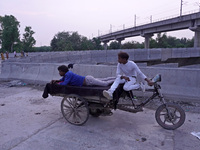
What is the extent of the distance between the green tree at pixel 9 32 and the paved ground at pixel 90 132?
5563 centimetres

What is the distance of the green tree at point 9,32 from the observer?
53.4m

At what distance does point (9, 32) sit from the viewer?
174ft

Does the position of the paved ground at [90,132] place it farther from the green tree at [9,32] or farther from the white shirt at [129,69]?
the green tree at [9,32]

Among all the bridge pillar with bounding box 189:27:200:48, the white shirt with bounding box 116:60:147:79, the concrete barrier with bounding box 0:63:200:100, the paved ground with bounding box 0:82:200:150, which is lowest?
the paved ground with bounding box 0:82:200:150

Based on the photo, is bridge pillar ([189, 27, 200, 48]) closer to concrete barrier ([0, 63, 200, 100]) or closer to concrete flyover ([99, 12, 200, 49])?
concrete flyover ([99, 12, 200, 49])

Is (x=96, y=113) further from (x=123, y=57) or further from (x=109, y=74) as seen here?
(x=109, y=74)

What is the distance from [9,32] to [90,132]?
58.0 metres

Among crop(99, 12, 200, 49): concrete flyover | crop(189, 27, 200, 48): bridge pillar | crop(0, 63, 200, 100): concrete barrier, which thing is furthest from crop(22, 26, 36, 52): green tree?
crop(0, 63, 200, 100): concrete barrier

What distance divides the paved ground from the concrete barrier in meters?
0.65

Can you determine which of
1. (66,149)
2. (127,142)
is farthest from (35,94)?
(127,142)

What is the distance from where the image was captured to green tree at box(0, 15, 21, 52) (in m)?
53.4

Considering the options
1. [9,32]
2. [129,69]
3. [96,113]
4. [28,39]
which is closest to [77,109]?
[96,113]

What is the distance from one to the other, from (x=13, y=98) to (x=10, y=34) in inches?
2156

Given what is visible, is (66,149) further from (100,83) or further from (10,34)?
(10,34)
